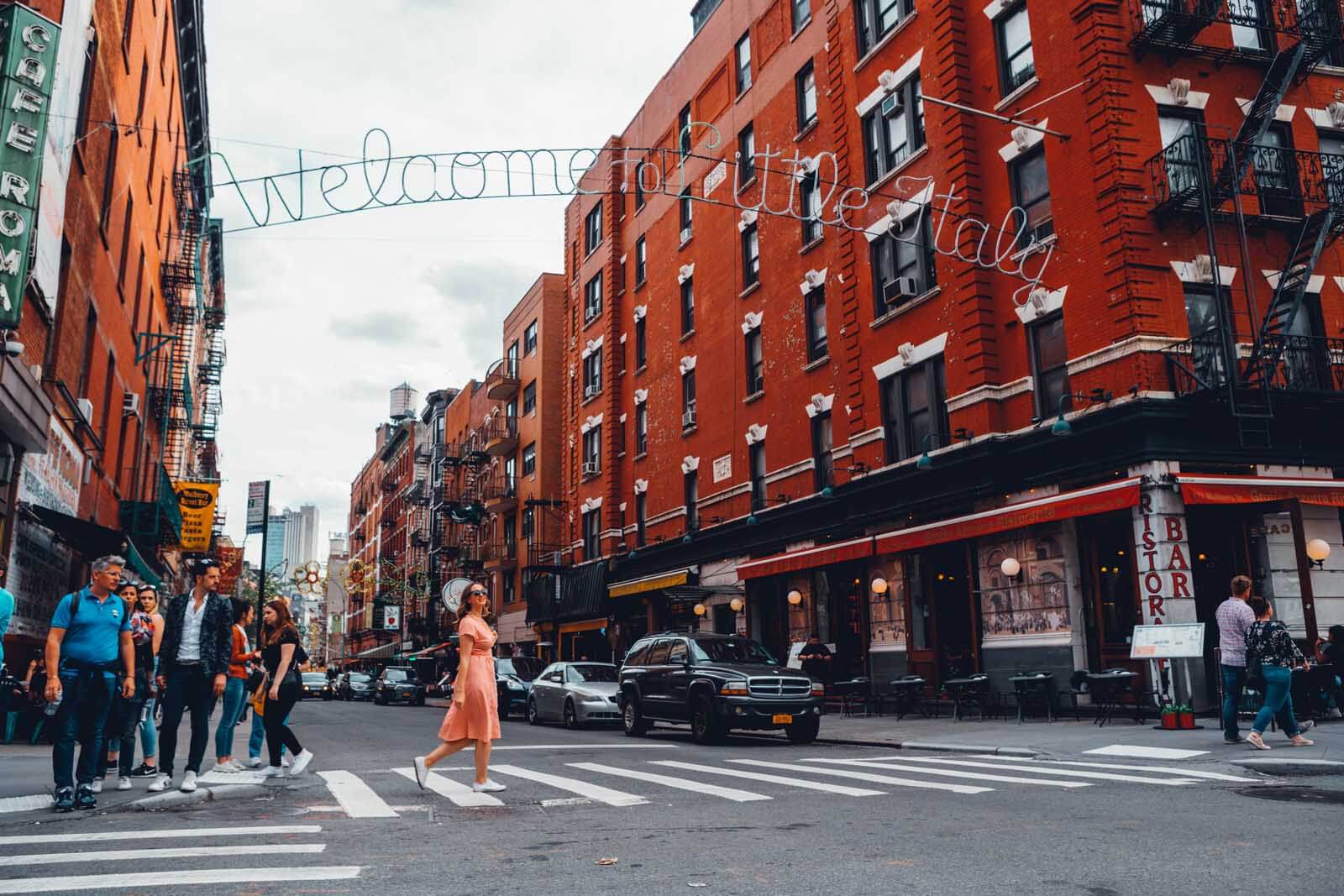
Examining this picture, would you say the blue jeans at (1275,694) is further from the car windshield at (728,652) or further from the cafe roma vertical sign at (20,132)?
the cafe roma vertical sign at (20,132)

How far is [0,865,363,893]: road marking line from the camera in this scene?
522 centimetres

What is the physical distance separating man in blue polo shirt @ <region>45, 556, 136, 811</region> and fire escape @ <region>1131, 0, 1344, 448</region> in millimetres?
15269

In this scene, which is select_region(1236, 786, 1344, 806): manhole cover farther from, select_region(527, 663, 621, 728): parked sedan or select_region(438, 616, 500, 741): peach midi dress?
select_region(527, 663, 621, 728): parked sedan

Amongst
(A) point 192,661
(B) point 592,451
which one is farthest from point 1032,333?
(B) point 592,451

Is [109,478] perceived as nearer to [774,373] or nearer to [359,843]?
[774,373]

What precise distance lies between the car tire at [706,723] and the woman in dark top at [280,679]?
264 inches

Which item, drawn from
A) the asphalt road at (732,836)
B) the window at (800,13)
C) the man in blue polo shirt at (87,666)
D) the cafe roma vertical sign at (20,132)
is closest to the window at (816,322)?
the window at (800,13)

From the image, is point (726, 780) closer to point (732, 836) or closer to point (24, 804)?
point (732, 836)

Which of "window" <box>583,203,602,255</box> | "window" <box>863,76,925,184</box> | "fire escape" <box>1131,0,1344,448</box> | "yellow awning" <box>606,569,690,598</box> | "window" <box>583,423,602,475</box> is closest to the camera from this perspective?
"fire escape" <box>1131,0,1344,448</box>

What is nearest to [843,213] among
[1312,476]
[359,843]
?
[1312,476]

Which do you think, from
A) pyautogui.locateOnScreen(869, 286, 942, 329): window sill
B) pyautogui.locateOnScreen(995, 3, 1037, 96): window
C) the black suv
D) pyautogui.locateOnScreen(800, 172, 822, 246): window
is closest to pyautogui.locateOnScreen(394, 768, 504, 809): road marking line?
the black suv

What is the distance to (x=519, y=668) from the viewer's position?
31.9 m

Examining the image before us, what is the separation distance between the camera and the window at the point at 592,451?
3991 centimetres

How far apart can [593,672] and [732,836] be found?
17.0 m
